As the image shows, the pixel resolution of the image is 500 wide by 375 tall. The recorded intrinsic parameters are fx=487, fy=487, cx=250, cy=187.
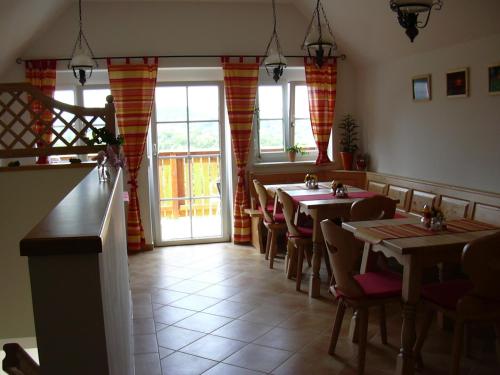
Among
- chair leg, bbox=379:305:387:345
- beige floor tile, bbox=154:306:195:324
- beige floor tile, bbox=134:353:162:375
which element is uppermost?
chair leg, bbox=379:305:387:345

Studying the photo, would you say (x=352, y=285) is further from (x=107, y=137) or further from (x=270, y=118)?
(x=270, y=118)

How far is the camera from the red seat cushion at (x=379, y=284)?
2818 mm

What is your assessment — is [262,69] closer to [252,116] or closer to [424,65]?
[252,116]

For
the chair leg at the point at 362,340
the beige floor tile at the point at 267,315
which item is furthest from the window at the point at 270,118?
the chair leg at the point at 362,340

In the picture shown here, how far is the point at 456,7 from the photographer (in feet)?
13.0

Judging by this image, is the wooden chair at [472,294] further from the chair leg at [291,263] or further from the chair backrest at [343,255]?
the chair leg at [291,263]

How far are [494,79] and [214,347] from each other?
3.01 m

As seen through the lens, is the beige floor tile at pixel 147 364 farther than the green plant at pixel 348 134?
No

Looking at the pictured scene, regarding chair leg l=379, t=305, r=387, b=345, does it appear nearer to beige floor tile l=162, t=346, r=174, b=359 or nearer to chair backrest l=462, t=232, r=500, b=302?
chair backrest l=462, t=232, r=500, b=302

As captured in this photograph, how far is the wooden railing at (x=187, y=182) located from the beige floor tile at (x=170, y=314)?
2.30m

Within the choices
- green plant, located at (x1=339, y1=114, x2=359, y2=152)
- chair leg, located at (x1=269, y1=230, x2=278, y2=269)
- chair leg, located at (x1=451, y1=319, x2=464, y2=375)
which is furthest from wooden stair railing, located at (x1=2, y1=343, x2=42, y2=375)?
green plant, located at (x1=339, y1=114, x2=359, y2=152)

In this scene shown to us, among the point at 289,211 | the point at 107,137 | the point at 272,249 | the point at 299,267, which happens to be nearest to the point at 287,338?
the point at 299,267

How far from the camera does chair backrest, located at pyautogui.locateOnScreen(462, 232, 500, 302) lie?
7.75 feet

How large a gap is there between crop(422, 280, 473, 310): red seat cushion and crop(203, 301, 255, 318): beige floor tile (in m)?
1.61
